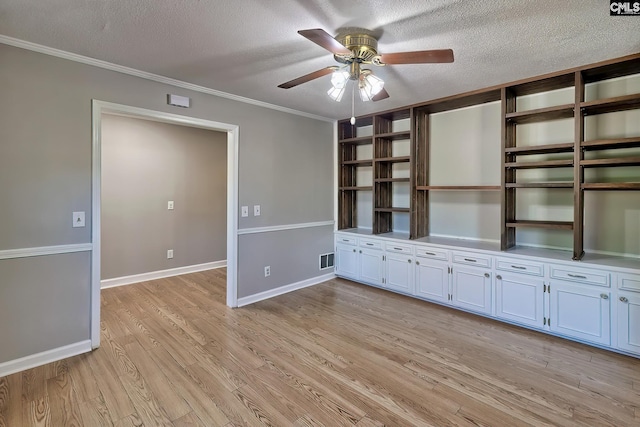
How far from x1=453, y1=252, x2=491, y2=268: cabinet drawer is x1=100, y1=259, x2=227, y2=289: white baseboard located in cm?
392

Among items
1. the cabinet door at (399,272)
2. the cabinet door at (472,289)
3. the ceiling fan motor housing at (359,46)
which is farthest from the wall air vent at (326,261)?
the ceiling fan motor housing at (359,46)

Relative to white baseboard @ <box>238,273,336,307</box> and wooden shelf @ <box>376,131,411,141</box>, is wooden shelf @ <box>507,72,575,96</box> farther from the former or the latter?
white baseboard @ <box>238,273,336,307</box>

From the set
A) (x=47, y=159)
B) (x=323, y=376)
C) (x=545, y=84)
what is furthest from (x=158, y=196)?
(x=545, y=84)

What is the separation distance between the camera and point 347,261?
4.71 meters

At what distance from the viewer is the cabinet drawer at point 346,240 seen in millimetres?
4597

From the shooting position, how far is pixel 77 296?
264 cm

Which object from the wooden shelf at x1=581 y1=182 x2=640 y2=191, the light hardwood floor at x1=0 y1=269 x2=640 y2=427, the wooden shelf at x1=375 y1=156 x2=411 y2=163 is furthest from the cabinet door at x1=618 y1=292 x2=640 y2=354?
the wooden shelf at x1=375 y1=156 x2=411 y2=163

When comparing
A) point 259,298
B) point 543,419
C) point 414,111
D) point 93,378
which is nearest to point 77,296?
point 93,378

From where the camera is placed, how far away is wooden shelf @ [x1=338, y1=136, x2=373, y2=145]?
4618mm

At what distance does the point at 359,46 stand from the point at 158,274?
4375mm

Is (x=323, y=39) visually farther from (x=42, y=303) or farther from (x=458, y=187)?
(x=42, y=303)

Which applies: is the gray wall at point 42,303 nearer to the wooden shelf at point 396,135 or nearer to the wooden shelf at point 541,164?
the wooden shelf at point 396,135

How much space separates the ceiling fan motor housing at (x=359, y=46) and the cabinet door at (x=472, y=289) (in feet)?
8.20

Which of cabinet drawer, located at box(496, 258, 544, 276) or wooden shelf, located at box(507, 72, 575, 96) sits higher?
wooden shelf, located at box(507, 72, 575, 96)
